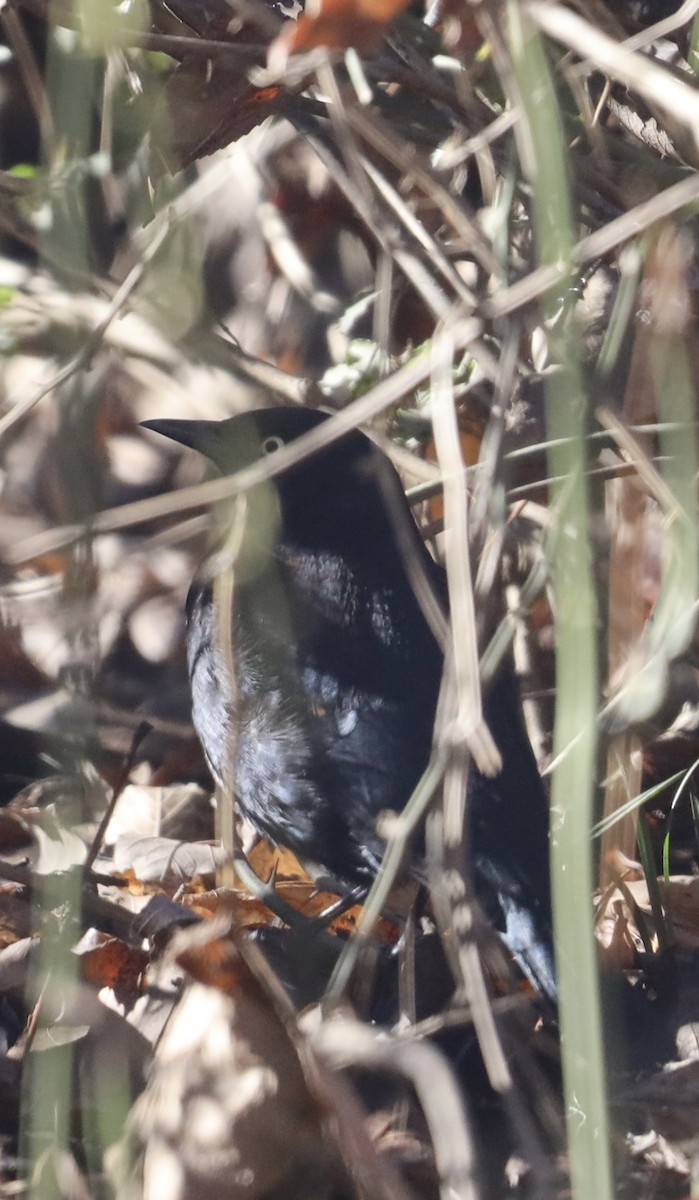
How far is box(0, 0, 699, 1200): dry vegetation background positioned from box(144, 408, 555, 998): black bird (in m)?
0.18

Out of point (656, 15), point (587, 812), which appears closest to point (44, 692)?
point (656, 15)

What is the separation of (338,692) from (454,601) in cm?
174

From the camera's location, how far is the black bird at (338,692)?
3.05 m

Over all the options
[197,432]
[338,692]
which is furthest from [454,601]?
[197,432]

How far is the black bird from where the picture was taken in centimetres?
305

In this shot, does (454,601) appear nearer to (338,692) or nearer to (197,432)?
(338,692)

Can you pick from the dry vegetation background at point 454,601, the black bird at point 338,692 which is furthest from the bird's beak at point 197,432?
the dry vegetation background at point 454,601

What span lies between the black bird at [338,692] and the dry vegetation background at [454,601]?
0.18 metres

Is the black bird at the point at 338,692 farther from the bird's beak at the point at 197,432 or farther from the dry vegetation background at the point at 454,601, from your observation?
the dry vegetation background at the point at 454,601

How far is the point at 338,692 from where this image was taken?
11.0 ft

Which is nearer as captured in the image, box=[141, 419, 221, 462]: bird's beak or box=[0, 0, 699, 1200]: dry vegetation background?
box=[0, 0, 699, 1200]: dry vegetation background

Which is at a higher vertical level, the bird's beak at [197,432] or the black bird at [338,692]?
the bird's beak at [197,432]

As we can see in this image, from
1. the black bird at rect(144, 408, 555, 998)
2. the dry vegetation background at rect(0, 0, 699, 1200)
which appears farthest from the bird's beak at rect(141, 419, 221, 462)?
the dry vegetation background at rect(0, 0, 699, 1200)

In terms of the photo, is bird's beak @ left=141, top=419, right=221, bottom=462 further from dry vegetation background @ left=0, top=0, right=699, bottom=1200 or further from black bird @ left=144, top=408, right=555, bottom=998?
dry vegetation background @ left=0, top=0, right=699, bottom=1200
